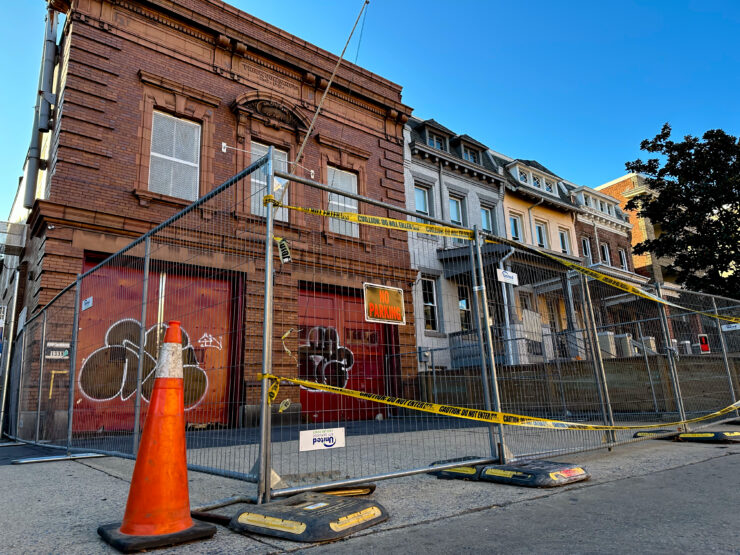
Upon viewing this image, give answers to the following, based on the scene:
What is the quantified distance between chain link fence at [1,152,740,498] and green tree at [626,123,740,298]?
12093mm

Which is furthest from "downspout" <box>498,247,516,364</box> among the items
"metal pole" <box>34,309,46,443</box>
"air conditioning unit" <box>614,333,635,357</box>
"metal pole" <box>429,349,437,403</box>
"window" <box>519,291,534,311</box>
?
"metal pole" <box>34,309,46,443</box>

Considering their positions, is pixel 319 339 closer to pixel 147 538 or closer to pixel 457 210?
pixel 147 538

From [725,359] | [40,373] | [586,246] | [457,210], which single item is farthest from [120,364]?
[586,246]

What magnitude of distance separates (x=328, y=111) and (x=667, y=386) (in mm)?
11395

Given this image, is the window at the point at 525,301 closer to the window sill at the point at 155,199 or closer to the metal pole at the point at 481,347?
the metal pole at the point at 481,347

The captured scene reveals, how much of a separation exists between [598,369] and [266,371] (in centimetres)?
451

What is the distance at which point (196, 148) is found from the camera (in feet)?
38.0

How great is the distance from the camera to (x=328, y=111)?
14.4m

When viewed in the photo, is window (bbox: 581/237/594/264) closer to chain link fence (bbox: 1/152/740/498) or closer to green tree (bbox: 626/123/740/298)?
green tree (bbox: 626/123/740/298)

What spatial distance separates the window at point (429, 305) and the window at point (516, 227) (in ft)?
56.6

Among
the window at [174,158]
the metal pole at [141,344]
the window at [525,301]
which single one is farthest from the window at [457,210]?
the metal pole at [141,344]

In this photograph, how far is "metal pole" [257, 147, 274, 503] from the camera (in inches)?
120

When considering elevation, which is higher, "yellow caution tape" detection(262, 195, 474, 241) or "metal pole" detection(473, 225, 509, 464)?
"yellow caution tape" detection(262, 195, 474, 241)

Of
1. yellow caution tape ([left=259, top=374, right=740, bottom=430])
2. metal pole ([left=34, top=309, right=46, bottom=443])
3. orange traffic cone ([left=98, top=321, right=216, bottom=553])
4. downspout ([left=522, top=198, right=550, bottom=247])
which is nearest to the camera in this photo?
orange traffic cone ([left=98, top=321, right=216, bottom=553])
